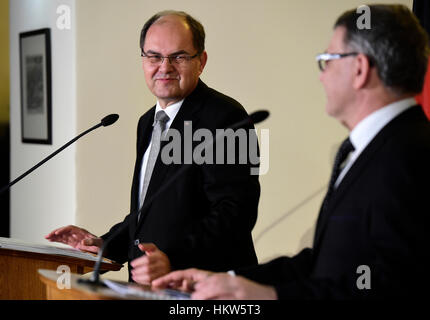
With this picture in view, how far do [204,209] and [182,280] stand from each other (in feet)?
2.12

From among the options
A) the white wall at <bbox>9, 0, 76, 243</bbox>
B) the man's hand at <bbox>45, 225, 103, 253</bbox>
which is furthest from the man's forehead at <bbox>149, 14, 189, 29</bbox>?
the white wall at <bbox>9, 0, 76, 243</bbox>

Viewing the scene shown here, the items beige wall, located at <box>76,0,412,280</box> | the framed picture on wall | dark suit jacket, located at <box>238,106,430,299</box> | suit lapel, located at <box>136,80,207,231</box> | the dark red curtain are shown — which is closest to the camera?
dark suit jacket, located at <box>238,106,430,299</box>

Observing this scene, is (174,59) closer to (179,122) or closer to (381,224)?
(179,122)

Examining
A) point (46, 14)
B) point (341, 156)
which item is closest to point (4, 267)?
point (341, 156)

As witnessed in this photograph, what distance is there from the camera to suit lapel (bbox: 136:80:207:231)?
2455mm

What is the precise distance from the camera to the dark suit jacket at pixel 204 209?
2.27m

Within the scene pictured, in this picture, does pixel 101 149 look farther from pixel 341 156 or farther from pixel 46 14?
pixel 341 156

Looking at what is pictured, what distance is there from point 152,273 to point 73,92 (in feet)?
10.2

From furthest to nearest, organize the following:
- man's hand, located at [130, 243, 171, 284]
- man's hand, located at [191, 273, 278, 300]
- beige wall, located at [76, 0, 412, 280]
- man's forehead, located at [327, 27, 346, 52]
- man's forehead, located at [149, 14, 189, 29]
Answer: beige wall, located at [76, 0, 412, 280], man's forehead, located at [149, 14, 189, 29], man's hand, located at [130, 243, 171, 284], man's forehead, located at [327, 27, 346, 52], man's hand, located at [191, 273, 278, 300]

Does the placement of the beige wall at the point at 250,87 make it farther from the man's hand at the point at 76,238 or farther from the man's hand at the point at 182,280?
the man's hand at the point at 182,280

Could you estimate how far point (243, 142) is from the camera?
2404 mm

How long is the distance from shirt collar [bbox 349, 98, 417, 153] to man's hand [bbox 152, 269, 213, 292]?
1.85 feet

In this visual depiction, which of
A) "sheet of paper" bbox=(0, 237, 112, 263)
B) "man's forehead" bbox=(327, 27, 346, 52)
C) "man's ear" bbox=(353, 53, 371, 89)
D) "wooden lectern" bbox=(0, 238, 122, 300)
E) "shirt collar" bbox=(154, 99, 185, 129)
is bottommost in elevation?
"wooden lectern" bbox=(0, 238, 122, 300)

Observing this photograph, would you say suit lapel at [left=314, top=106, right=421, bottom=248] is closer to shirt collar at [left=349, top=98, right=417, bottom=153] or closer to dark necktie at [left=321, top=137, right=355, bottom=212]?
shirt collar at [left=349, top=98, right=417, bottom=153]
